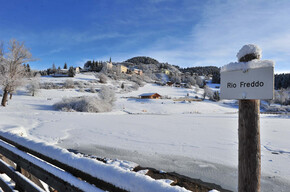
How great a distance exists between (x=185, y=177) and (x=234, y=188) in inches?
51.9

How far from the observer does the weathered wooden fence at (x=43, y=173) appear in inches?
70.1

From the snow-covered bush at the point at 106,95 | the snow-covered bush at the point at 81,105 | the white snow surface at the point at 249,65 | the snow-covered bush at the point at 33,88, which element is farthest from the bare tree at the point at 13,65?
the white snow surface at the point at 249,65

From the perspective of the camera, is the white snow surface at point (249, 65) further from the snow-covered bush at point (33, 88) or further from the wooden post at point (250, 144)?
the snow-covered bush at point (33, 88)

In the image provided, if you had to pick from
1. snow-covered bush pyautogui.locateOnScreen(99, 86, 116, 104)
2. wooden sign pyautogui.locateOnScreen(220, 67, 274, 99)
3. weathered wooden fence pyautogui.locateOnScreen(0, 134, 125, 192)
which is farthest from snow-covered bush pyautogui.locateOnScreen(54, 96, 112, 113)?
wooden sign pyautogui.locateOnScreen(220, 67, 274, 99)

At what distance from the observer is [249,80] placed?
175 centimetres

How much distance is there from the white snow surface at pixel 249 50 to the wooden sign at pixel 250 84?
0.22 meters

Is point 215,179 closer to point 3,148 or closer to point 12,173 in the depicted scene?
point 12,173

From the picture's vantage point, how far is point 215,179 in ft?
16.3

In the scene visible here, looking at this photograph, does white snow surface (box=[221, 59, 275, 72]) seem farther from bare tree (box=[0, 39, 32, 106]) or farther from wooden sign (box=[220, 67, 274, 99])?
bare tree (box=[0, 39, 32, 106])

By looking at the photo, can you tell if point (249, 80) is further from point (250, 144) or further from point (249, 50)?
point (250, 144)

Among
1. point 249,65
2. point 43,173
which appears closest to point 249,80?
point 249,65

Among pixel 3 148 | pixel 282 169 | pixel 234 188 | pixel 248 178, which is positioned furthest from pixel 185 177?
pixel 3 148

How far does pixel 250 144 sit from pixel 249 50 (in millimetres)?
1018

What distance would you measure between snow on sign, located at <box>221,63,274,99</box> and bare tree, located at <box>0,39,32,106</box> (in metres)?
23.9
